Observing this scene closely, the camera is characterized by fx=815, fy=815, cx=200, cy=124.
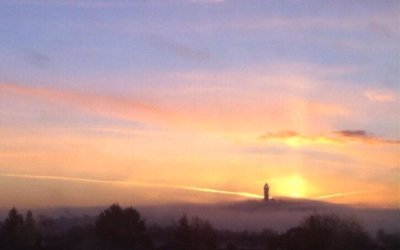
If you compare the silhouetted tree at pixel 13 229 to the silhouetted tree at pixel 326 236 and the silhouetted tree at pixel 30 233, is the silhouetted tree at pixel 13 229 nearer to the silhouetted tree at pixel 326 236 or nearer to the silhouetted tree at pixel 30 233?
the silhouetted tree at pixel 30 233

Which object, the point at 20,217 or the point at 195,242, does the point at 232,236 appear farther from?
the point at 20,217

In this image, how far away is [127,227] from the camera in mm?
Answer: 49094

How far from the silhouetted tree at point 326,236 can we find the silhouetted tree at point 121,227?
8.41m

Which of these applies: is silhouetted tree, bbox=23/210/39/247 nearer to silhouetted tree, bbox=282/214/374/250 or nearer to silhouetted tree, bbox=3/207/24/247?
silhouetted tree, bbox=3/207/24/247

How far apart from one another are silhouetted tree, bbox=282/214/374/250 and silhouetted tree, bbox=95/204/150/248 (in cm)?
841

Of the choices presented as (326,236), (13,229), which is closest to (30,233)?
(13,229)

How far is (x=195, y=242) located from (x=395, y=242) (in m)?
11.2

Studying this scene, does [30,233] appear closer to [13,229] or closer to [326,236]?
[13,229]

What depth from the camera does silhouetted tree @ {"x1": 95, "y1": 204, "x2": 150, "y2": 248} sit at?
4634 cm

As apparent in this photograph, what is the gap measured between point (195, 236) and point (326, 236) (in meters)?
7.71

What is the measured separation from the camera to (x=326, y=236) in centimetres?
4478

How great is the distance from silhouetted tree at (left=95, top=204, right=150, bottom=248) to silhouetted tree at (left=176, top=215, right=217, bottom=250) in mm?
2160

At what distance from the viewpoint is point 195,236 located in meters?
47.5

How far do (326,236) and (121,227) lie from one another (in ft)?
41.1
